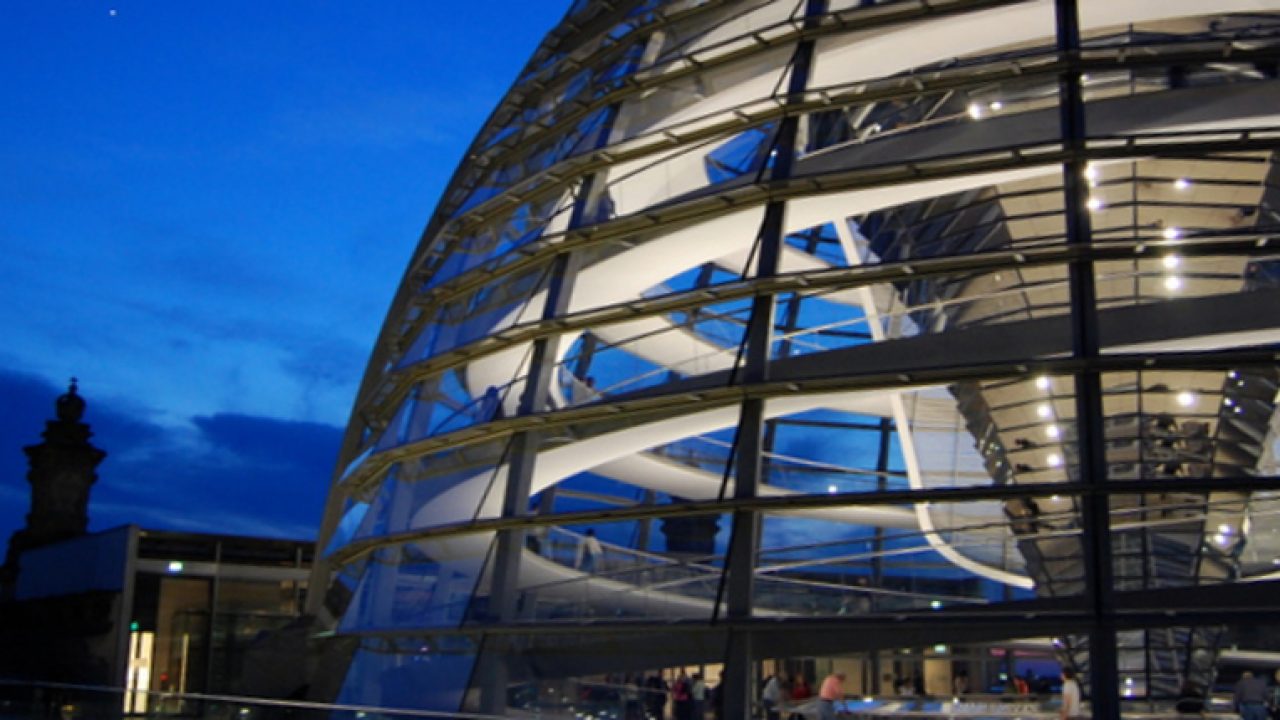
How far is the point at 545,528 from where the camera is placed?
57.0ft

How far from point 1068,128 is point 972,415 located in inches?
171

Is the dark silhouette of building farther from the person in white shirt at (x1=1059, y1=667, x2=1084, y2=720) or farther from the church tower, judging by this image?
the person in white shirt at (x1=1059, y1=667, x2=1084, y2=720)

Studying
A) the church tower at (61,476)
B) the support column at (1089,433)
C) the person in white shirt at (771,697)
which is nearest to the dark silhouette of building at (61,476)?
the church tower at (61,476)

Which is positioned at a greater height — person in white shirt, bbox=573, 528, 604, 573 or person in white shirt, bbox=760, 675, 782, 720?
person in white shirt, bbox=573, 528, 604, 573

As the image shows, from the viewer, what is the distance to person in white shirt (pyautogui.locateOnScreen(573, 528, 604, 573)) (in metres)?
17.0

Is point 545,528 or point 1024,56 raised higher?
point 1024,56

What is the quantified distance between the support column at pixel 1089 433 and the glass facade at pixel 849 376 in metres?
0.03

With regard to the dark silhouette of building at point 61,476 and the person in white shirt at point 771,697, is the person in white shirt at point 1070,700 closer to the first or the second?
the person in white shirt at point 771,697

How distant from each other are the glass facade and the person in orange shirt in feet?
1.10

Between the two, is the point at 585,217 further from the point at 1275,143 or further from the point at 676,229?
the point at 1275,143

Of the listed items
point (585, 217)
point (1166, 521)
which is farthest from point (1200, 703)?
point (585, 217)

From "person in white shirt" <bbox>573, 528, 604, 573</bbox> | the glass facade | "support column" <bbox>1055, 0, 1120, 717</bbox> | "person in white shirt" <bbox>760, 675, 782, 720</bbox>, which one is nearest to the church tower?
the glass facade

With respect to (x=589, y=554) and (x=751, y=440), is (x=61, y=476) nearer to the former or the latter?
(x=589, y=554)

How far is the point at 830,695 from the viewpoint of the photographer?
15.3m
